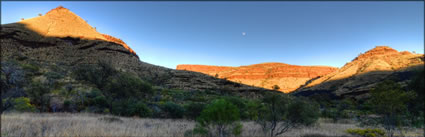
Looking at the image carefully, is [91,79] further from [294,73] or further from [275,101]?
[294,73]

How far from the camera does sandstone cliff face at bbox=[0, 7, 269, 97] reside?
5194 cm

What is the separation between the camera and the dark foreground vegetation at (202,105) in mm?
8031

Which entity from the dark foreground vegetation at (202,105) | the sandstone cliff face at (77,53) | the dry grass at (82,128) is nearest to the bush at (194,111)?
the dark foreground vegetation at (202,105)

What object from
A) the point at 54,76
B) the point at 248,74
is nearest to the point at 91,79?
the point at 54,76

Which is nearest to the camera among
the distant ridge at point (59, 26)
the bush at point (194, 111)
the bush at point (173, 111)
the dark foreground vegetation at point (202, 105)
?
the dark foreground vegetation at point (202, 105)

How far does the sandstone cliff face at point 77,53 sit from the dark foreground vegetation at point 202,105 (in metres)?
14.2

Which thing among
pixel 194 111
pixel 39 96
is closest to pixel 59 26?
pixel 39 96

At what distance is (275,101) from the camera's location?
918 centimetres

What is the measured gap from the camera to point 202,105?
60.6ft

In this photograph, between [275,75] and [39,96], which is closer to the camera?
[39,96]

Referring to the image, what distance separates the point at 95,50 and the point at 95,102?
50676 mm

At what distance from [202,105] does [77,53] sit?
→ 199 feet

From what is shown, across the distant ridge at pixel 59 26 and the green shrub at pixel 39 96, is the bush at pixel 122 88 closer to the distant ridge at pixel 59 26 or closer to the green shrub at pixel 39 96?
the green shrub at pixel 39 96

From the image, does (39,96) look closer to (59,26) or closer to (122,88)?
(122,88)
